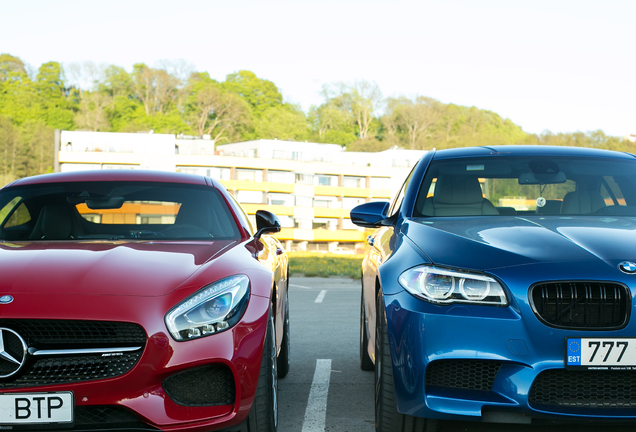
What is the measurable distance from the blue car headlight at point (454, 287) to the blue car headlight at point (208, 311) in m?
0.78

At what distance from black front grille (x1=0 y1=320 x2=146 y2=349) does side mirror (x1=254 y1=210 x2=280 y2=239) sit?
179 cm

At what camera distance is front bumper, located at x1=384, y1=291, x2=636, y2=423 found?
2.84m

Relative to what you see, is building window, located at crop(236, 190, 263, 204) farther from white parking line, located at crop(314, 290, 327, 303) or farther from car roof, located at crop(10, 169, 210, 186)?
car roof, located at crop(10, 169, 210, 186)

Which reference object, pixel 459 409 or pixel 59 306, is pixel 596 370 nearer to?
pixel 459 409

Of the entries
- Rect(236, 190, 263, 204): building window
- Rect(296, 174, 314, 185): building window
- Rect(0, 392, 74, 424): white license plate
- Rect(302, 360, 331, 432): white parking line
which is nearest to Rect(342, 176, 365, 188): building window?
Rect(296, 174, 314, 185): building window

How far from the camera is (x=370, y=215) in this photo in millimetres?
4648

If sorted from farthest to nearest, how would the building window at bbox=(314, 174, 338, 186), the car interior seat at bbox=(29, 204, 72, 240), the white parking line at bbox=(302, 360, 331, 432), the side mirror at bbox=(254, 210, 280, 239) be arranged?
the building window at bbox=(314, 174, 338, 186) → the side mirror at bbox=(254, 210, 280, 239) → the car interior seat at bbox=(29, 204, 72, 240) → the white parking line at bbox=(302, 360, 331, 432)

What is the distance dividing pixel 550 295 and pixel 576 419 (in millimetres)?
517

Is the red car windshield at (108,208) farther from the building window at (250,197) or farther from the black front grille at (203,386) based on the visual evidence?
the building window at (250,197)

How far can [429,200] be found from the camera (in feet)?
14.5

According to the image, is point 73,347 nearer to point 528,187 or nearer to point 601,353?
point 601,353

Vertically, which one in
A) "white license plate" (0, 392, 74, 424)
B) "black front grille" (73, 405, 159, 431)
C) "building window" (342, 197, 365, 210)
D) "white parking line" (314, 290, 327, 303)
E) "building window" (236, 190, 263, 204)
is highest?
"white license plate" (0, 392, 74, 424)

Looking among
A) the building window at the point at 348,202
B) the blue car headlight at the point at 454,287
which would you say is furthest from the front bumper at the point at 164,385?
the building window at the point at 348,202

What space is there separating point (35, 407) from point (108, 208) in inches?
80.5
